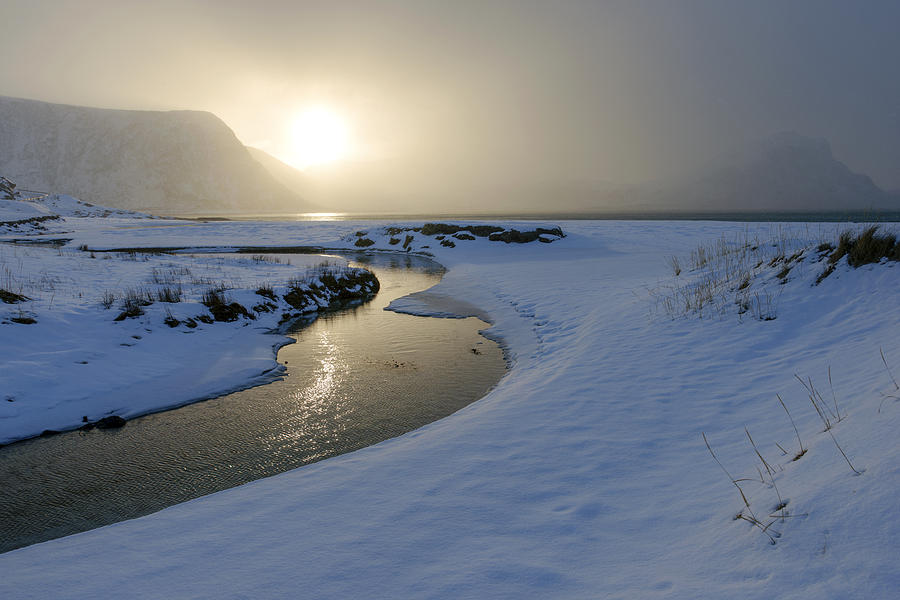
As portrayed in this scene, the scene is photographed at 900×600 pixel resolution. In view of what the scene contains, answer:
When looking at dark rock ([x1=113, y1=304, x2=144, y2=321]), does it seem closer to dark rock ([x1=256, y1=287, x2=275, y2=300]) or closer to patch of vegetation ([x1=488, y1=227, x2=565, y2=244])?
dark rock ([x1=256, y1=287, x2=275, y2=300])

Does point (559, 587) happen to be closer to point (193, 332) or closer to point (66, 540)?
point (66, 540)

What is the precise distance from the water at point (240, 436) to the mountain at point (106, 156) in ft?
605

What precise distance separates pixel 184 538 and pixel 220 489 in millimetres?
1186

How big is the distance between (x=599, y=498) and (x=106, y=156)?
218876 mm

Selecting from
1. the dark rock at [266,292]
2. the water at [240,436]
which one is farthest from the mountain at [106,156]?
the water at [240,436]

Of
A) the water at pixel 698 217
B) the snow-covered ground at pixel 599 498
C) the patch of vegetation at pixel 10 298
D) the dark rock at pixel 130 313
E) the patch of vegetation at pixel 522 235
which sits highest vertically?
the water at pixel 698 217

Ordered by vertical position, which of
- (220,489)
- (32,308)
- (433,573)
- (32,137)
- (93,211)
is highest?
(32,137)

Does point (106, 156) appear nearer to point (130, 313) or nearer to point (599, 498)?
point (130, 313)

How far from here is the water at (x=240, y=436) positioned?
461cm

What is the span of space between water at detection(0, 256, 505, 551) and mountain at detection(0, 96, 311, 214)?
184532mm

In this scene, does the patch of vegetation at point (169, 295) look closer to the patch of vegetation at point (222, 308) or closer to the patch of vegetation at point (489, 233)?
the patch of vegetation at point (222, 308)

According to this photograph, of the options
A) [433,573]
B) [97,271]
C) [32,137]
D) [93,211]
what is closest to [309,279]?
[97,271]

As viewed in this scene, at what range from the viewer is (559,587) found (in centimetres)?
268

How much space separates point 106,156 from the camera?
170125 mm
